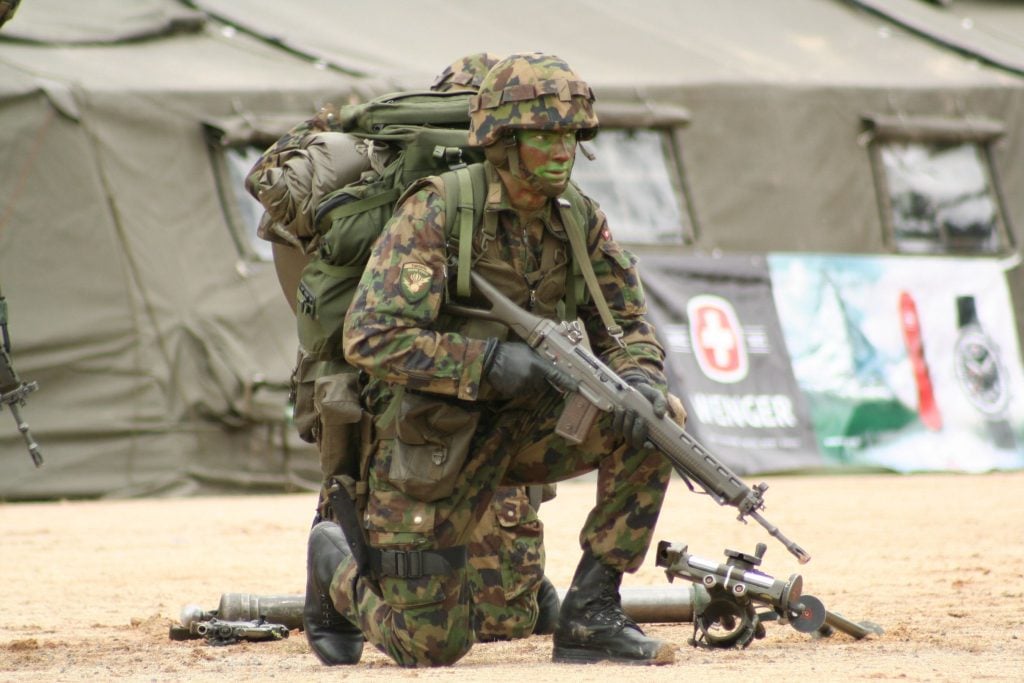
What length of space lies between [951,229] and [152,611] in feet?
25.6

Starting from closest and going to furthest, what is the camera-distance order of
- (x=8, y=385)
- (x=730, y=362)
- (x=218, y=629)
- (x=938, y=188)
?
(x=8, y=385) → (x=218, y=629) → (x=730, y=362) → (x=938, y=188)

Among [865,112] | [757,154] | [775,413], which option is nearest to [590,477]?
[775,413]

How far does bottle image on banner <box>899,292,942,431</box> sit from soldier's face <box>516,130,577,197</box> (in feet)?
23.9

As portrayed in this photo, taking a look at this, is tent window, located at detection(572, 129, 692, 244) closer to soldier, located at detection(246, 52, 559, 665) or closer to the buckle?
soldier, located at detection(246, 52, 559, 665)

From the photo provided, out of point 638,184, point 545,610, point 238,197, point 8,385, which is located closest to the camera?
point 8,385

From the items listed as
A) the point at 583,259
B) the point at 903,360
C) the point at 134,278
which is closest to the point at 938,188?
the point at 903,360

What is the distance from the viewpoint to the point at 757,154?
1162 centimetres

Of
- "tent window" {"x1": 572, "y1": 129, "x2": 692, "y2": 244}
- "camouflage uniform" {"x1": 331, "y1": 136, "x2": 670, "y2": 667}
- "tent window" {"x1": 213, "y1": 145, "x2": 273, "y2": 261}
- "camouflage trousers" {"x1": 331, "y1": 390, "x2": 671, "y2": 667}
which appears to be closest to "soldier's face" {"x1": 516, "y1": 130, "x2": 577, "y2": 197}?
"camouflage uniform" {"x1": 331, "y1": 136, "x2": 670, "y2": 667}

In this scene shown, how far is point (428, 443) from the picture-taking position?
4.43 meters

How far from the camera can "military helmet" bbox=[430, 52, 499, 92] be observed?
535 cm

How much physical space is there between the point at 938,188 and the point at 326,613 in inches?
330

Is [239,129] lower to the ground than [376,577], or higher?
higher

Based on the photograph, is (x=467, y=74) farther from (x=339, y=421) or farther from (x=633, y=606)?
(x=633, y=606)

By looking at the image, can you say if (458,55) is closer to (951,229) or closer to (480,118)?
(951,229)
